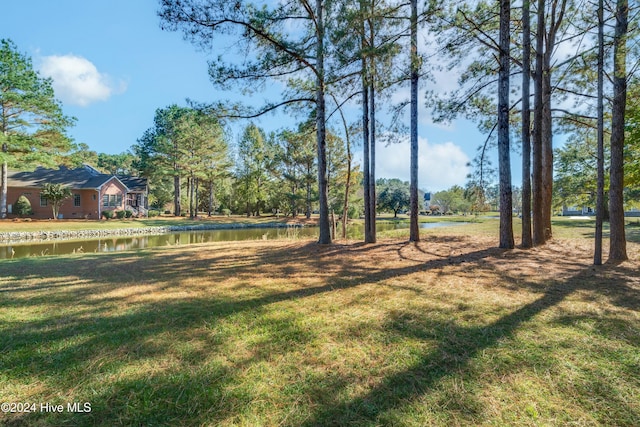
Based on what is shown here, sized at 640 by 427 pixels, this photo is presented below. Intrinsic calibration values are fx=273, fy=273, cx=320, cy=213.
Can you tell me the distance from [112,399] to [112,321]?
4.63 feet

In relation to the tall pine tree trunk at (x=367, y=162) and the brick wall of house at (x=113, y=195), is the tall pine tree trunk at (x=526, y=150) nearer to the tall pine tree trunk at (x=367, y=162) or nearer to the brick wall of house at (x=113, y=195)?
the tall pine tree trunk at (x=367, y=162)

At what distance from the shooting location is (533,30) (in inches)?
325

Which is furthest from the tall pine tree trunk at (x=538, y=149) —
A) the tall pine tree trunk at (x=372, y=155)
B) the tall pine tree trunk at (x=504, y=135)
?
the tall pine tree trunk at (x=372, y=155)

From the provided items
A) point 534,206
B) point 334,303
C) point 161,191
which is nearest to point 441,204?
point 161,191

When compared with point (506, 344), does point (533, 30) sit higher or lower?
higher

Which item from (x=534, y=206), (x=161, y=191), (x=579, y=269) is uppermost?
(x=161, y=191)

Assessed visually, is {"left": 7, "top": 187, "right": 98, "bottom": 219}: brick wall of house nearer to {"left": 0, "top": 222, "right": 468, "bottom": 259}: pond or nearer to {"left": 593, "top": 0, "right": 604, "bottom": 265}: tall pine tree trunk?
{"left": 0, "top": 222, "right": 468, "bottom": 259}: pond

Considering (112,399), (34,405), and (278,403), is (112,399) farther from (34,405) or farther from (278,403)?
(278,403)

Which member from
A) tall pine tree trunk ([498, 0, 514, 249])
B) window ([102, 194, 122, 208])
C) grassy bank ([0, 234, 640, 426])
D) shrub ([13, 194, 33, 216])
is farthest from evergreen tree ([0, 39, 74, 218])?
tall pine tree trunk ([498, 0, 514, 249])

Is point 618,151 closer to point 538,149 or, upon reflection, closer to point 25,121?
point 538,149

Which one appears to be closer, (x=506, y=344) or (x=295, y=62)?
(x=506, y=344)

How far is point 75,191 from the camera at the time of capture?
24.1 m

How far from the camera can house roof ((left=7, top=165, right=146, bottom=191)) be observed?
22.9 m

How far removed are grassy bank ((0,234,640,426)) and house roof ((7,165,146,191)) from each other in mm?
26050
